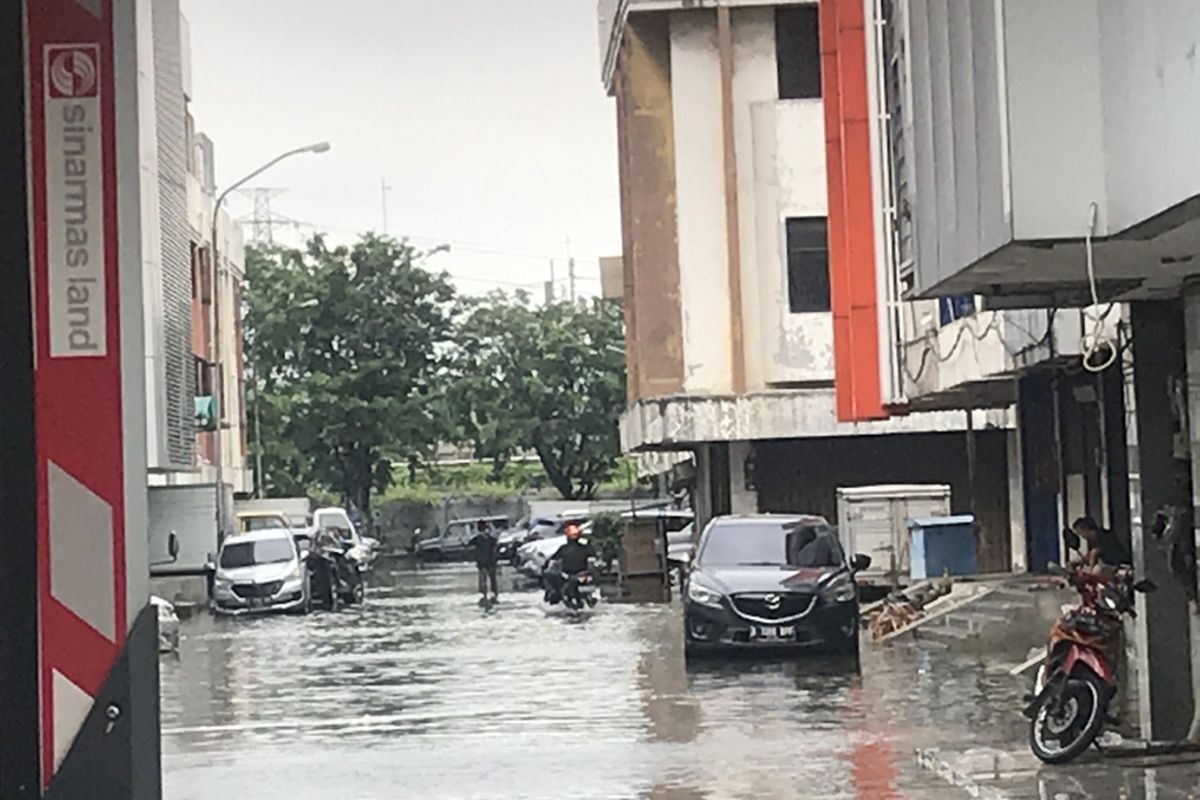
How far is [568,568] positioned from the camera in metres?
37.8

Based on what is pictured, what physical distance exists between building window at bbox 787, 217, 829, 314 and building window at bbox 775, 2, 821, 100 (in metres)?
2.51

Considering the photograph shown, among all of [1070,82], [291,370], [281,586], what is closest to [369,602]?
[281,586]

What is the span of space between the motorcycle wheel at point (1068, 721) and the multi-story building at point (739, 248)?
77.5 feet

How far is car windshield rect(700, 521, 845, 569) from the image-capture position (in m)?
24.9

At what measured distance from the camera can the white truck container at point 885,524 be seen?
34.9 meters

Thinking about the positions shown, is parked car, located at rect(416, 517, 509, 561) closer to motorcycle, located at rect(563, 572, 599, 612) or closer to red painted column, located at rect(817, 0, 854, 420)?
motorcycle, located at rect(563, 572, 599, 612)

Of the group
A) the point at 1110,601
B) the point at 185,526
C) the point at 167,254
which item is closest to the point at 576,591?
the point at 1110,601

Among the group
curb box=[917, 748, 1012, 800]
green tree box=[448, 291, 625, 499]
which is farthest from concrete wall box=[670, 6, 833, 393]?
green tree box=[448, 291, 625, 499]

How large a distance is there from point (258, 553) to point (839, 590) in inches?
759

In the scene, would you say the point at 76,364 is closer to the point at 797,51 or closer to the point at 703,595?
the point at 703,595

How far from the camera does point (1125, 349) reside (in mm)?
13734

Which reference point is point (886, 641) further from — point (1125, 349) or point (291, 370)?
point (291, 370)

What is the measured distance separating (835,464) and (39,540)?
36345mm

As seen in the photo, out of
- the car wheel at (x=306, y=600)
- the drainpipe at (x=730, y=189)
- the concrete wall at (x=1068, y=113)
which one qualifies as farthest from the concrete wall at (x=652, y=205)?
the concrete wall at (x=1068, y=113)
